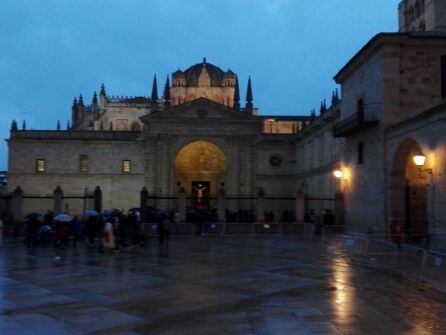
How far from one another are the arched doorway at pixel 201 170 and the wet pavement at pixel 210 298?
3980cm

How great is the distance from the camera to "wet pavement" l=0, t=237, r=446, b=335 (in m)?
8.57

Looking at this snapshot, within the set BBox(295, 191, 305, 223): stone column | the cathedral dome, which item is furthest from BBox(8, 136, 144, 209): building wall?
BBox(295, 191, 305, 223): stone column

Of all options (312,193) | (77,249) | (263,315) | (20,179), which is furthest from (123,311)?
(20,179)

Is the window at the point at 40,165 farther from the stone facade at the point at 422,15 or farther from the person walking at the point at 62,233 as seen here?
the stone facade at the point at 422,15

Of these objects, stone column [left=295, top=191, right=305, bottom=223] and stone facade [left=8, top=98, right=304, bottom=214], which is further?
stone facade [left=8, top=98, right=304, bottom=214]

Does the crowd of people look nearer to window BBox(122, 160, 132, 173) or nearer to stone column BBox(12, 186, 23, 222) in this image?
stone column BBox(12, 186, 23, 222)

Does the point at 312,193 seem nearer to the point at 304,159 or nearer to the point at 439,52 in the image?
the point at 304,159

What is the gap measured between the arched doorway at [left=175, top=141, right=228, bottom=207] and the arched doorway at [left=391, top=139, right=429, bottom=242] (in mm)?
33624

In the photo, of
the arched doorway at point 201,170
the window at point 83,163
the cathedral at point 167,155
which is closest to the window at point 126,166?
the cathedral at point 167,155

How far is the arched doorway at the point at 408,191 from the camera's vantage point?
2478 centimetres

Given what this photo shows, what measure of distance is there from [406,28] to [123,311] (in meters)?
55.6

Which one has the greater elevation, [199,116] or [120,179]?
[199,116]

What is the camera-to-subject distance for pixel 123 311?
31.6ft

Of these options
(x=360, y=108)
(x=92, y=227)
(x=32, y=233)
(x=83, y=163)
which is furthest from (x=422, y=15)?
(x=32, y=233)
